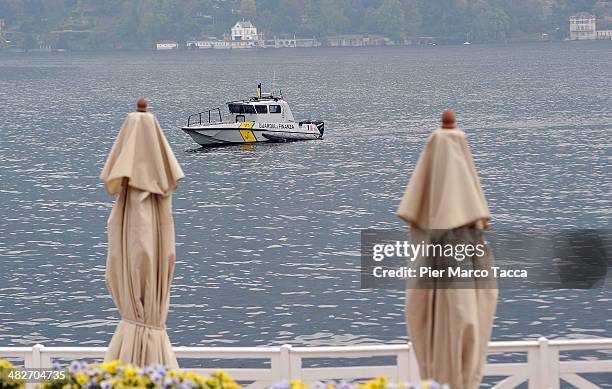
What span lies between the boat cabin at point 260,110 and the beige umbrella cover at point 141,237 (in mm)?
74594

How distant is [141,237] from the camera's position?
12094mm

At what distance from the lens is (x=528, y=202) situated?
60.1m

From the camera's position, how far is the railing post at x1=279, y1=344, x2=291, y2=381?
519 inches

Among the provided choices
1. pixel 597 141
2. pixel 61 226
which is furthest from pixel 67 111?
pixel 61 226

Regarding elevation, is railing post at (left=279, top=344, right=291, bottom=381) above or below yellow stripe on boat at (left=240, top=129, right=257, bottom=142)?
above

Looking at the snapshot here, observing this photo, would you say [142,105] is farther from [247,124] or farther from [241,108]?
[247,124]

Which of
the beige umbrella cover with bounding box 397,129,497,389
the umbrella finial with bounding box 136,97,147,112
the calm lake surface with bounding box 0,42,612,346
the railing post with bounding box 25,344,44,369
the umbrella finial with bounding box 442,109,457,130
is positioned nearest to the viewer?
the beige umbrella cover with bounding box 397,129,497,389

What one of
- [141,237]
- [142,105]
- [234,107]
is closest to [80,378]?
[141,237]

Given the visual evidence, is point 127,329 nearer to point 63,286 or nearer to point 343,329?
point 343,329

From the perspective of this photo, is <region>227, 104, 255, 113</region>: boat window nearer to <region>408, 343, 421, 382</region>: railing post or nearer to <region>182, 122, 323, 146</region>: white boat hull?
<region>182, 122, 323, 146</region>: white boat hull

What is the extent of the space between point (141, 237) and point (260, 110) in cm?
7715

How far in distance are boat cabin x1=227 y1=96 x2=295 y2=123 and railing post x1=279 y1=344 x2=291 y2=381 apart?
73811 millimetres

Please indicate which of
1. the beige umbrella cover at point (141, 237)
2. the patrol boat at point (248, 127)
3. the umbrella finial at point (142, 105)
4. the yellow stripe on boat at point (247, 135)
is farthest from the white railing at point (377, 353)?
the yellow stripe on boat at point (247, 135)

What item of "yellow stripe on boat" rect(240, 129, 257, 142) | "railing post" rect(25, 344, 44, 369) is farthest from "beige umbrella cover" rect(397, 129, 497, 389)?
"yellow stripe on boat" rect(240, 129, 257, 142)
